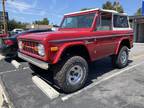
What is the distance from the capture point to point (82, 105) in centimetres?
400

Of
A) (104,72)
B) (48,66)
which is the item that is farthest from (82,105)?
(104,72)

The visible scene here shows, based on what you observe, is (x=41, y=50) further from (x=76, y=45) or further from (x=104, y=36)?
(x=104, y=36)

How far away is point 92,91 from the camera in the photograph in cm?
476

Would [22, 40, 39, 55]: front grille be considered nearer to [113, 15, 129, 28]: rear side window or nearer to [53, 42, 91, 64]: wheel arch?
[53, 42, 91, 64]: wheel arch

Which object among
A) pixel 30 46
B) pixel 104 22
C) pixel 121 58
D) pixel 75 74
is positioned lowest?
pixel 75 74

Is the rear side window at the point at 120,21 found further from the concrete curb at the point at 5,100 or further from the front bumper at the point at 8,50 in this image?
A: the front bumper at the point at 8,50

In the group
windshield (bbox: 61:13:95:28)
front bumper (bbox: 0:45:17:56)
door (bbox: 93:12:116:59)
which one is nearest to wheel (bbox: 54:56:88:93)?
door (bbox: 93:12:116:59)

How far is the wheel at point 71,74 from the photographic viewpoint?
443 centimetres

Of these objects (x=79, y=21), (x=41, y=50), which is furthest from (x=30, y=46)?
(x=79, y=21)

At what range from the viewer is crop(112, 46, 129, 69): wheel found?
264 inches

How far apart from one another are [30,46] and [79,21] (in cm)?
189

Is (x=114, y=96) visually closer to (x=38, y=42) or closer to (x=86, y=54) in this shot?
(x=86, y=54)

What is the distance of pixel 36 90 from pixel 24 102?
0.77m

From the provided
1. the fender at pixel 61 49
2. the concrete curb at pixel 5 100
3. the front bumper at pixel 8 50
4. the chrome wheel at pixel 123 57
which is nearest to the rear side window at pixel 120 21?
the chrome wheel at pixel 123 57
